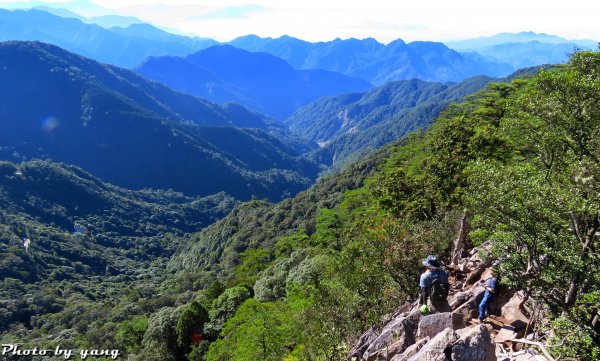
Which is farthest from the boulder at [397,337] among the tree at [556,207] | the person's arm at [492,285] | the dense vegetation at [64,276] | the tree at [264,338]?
the dense vegetation at [64,276]

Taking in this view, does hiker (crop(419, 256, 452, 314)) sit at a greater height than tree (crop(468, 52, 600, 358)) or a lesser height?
lesser

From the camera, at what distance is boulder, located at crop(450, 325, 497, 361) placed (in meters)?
11.9

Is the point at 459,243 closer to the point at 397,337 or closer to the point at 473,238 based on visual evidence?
the point at 473,238

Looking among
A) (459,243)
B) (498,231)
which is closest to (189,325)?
(459,243)

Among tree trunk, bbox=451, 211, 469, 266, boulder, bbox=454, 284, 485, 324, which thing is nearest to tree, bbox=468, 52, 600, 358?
boulder, bbox=454, 284, 485, 324

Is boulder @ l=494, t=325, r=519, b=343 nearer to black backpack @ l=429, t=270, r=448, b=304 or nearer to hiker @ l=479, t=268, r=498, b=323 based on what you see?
hiker @ l=479, t=268, r=498, b=323

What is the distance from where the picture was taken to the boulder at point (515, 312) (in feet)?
48.5

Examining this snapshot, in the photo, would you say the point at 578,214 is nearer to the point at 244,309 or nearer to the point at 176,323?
the point at 244,309

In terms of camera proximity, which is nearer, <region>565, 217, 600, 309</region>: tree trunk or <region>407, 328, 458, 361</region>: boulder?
<region>565, 217, 600, 309</region>: tree trunk

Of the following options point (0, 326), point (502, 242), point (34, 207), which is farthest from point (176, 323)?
point (34, 207)

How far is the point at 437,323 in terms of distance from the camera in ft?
49.5

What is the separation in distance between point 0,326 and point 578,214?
13562 cm

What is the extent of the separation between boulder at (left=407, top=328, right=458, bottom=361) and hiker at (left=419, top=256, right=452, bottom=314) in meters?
3.14

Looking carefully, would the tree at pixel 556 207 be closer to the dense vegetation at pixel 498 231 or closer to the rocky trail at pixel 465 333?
the dense vegetation at pixel 498 231
